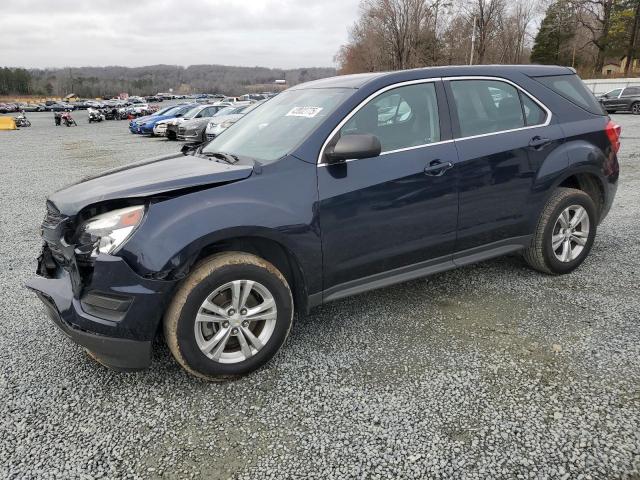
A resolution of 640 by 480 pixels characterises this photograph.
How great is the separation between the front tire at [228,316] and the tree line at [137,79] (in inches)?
4975

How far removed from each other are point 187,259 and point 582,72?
64.6 meters

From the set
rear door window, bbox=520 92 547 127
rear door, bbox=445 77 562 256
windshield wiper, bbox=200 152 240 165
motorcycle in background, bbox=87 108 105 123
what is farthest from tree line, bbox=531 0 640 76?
windshield wiper, bbox=200 152 240 165

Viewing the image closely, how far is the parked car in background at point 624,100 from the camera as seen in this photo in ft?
78.4

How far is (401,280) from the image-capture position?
3375 mm

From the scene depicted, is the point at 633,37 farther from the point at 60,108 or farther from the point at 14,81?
the point at 14,81

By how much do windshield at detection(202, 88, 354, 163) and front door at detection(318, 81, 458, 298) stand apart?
0.25m

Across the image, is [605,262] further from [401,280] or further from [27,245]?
[27,245]

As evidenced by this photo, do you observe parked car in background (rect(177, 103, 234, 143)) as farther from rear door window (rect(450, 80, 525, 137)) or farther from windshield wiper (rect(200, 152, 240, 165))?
rear door window (rect(450, 80, 525, 137))

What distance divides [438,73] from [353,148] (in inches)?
46.5

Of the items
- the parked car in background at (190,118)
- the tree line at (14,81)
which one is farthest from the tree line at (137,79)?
the parked car in background at (190,118)

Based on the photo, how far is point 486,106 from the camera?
147 inches

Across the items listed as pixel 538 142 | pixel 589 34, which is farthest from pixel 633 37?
pixel 538 142

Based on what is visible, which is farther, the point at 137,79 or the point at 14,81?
the point at 137,79

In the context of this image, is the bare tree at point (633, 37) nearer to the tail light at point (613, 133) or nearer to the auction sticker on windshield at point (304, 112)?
the tail light at point (613, 133)
